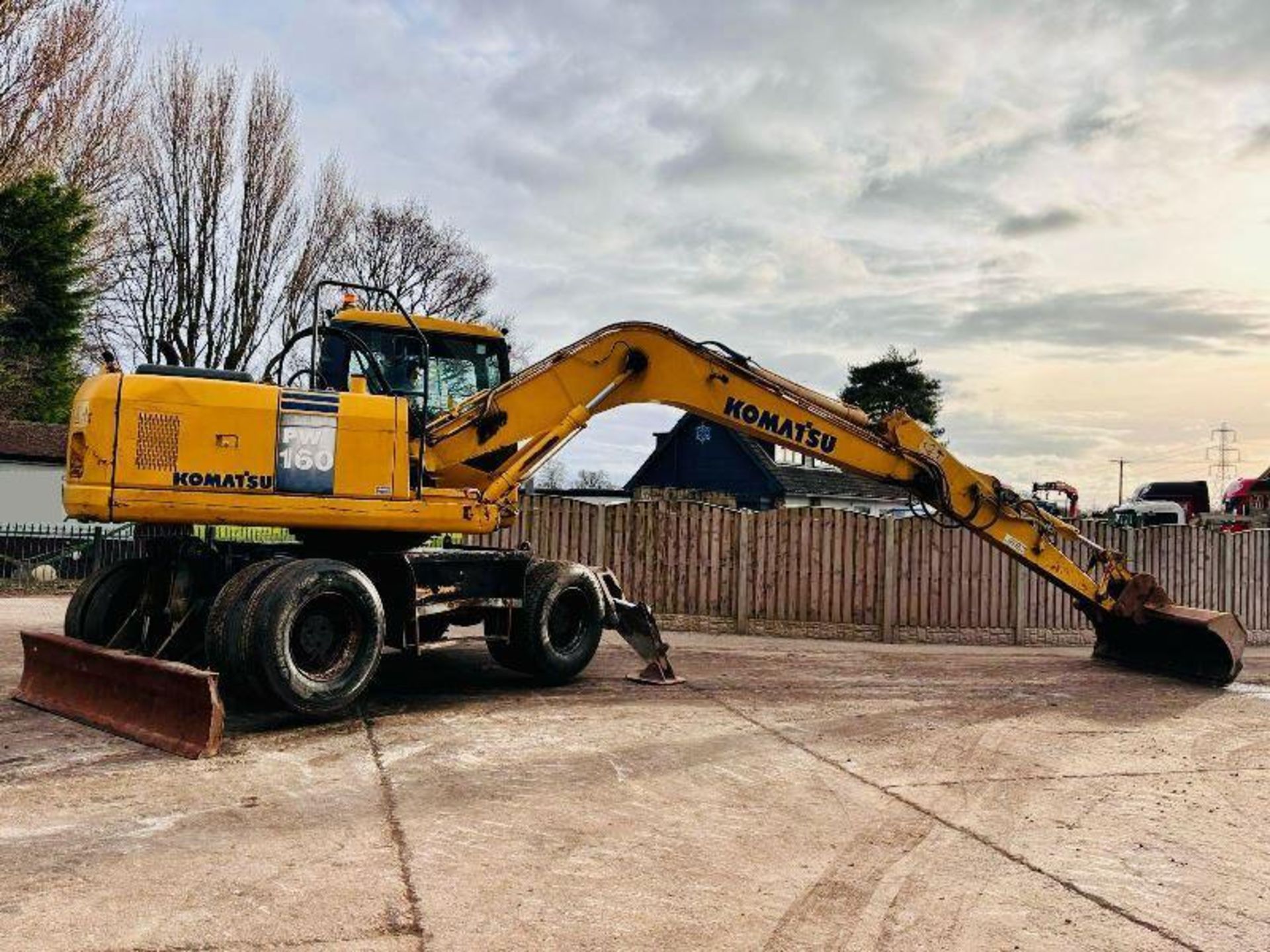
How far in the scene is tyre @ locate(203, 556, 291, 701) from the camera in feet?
24.1

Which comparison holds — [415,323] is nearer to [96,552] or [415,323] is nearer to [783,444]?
[783,444]

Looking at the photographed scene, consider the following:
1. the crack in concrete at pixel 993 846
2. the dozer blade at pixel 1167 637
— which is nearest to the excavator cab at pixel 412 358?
the crack in concrete at pixel 993 846

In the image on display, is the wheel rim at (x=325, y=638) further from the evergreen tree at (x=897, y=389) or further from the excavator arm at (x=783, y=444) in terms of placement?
the evergreen tree at (x=897, y=389)

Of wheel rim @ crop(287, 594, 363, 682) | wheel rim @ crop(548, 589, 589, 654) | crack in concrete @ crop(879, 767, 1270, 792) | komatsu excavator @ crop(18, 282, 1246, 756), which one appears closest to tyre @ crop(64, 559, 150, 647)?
komatsu excavator @ crop(18, 282, 1246, 756)

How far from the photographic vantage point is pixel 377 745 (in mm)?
7316

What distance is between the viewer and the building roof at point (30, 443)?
28.7 metres

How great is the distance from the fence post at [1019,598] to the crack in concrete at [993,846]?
27.0 feet

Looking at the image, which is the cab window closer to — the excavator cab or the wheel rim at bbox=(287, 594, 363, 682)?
the excavator cab

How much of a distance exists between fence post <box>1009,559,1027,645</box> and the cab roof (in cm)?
910

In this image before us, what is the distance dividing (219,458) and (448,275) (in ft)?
105

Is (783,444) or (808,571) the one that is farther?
(808,571)

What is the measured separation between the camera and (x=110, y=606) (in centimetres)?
881

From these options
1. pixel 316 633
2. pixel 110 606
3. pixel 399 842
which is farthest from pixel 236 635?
pixel 399 842

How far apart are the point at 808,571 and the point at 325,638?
876 centimetres
